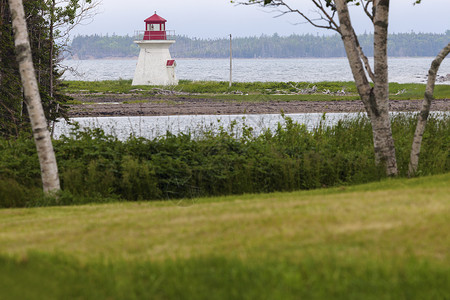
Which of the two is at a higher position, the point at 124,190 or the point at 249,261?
the point at 249,261

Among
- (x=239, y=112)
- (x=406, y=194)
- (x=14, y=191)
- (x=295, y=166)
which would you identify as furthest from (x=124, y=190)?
(x=239, y=112)

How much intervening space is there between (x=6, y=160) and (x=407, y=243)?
27.7 ft

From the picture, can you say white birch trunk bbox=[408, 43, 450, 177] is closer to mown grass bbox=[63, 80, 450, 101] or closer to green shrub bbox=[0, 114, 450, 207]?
green shrub bbox=[0, 114, 450, 207]

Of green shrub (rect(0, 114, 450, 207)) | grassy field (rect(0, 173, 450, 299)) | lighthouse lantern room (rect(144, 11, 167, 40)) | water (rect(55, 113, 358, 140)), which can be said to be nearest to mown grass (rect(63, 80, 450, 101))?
lighthouse lantern room (rect(144, 11, 167, 40))

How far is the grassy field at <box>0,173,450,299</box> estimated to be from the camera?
439cm

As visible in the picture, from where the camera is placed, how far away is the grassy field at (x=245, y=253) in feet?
14.4

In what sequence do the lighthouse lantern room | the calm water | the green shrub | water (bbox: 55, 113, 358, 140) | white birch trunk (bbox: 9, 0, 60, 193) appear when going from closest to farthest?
white birch trunk (bbox: 9, 0, 60, 193), the green shrub, the calm water, water (bbox: 55, 113, 358, 140), the lighthouse lantern room

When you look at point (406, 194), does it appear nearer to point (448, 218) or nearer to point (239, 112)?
point (448, 218)

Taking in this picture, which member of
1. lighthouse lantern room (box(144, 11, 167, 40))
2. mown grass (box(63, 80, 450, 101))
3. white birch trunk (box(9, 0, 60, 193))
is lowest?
mown grass (box(63, 80, 450, 101))

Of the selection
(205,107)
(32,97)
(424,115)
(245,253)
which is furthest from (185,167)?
(205,107)

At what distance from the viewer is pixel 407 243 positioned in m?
5.17

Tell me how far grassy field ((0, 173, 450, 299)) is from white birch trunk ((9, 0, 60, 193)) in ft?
8.42

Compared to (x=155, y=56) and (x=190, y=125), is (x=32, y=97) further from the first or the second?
(x=155, y=56)

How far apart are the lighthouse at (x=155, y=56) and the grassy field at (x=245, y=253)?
172 feet
